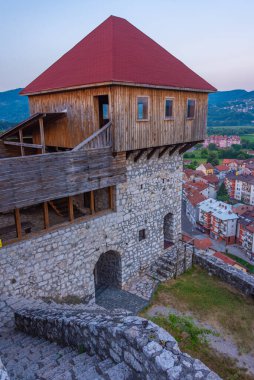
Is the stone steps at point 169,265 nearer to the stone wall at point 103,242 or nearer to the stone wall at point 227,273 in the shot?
the stone wall at point 103,242

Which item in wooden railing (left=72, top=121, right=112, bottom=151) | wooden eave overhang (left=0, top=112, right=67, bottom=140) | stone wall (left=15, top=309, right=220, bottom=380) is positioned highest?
wooden eave overhang (left=0, top=112, right=67, bottom=140)

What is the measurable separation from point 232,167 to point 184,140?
89985 mm

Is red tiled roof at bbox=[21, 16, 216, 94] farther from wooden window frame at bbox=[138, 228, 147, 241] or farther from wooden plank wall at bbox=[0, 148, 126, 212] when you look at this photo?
wooden window frame at bbox=[138, 228, 147, 241]

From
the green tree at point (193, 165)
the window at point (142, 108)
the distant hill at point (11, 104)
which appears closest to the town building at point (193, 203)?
the green tree at point (193, 165)

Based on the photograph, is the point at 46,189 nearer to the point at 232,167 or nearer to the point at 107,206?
Result: the point at 107,206

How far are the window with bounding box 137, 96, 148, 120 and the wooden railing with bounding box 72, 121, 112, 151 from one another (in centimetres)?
148

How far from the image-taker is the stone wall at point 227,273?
12.5m

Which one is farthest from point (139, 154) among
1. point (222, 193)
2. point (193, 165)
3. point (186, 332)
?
point (193, 165)

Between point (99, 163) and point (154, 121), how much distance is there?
10.2ft

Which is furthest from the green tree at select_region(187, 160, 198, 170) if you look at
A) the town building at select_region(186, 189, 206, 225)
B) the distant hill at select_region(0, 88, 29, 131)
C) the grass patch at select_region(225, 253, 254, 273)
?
the distant hill at select_region(0, 88, 29, 131)

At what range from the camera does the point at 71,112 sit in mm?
11656

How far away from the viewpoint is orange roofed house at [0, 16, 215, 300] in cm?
Result: 906

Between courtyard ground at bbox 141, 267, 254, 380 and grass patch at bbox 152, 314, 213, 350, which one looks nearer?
courtyard ground at bbox 141, 267, 254, 380

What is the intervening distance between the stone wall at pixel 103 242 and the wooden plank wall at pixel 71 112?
2338 mm
